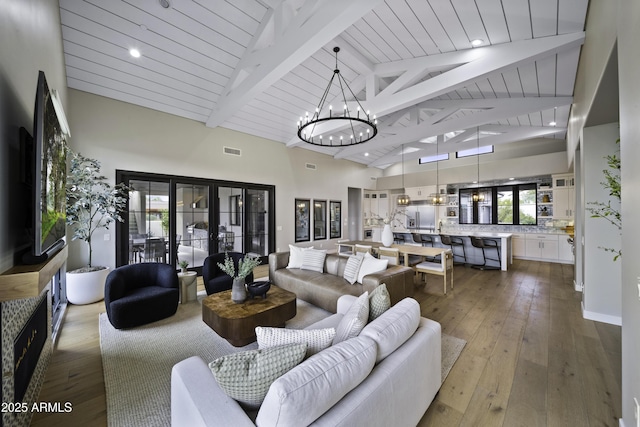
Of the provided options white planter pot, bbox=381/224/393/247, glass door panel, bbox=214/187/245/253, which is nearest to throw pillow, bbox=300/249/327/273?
white planter pot, bbox=381/224/393/247

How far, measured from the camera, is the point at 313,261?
13.9 feet

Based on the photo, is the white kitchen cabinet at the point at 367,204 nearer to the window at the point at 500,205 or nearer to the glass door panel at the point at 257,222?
the window at the point at 500,205

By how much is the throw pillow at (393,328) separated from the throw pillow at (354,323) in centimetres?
7

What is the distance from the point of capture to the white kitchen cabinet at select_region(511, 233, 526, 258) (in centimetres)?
740

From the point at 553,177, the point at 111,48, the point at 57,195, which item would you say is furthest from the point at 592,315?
the point at 111,48

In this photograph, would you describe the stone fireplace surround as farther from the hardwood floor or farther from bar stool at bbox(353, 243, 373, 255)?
bar stool at bbox(353, 243, 373, 255)

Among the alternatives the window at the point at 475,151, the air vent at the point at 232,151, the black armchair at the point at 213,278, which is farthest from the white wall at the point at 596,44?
the air vent at the point at 232,151

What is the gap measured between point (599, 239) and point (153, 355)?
536cm

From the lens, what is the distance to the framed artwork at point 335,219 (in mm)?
8633

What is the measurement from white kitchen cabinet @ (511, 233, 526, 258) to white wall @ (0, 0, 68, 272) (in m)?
9.67

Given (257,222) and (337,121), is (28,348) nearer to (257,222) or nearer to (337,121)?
(257,222)

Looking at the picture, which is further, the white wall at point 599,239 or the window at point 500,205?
the window at point 500,205

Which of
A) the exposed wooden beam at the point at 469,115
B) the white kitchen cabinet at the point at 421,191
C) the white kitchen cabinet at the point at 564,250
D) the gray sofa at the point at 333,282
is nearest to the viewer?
the gray sofa at the point at 333,282

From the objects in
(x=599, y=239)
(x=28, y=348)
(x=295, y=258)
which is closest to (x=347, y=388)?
(x=28, y=348)
